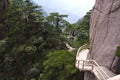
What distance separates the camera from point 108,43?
18.2 meters

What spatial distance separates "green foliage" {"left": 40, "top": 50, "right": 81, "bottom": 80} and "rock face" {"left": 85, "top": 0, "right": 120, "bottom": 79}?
13.0ft

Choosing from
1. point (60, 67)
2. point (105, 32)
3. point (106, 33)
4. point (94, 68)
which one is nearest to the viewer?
point (94, 68)

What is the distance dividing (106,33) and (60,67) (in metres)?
7.32

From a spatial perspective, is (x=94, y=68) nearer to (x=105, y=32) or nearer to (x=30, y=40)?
(x=105, y=32)

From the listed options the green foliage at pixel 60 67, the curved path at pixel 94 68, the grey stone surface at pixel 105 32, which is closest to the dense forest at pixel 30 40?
the green foliage at pixel 60 67

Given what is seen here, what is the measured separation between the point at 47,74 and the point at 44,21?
10796mm

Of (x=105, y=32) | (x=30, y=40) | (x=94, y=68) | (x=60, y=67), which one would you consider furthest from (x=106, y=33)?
(x=30, y=40)

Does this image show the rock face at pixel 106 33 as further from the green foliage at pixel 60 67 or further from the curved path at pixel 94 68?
the green foliage at pixel 60 67

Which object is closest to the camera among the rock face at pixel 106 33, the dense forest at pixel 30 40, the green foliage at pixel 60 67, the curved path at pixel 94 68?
the curved path at pixel 94 68

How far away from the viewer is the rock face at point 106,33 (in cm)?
1770

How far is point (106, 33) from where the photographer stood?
742 inches

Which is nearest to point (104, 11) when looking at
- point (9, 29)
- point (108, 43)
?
point (108, 43)

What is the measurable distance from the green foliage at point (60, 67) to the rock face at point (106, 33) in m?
3.95

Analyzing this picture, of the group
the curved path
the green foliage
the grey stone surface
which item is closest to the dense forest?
the green foliage
